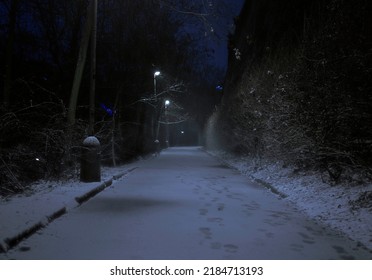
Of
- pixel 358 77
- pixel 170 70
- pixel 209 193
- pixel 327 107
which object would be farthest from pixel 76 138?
pixel 170 70

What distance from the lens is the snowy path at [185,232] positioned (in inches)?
236

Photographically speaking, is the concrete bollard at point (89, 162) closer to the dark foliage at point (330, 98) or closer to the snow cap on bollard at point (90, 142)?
the snow cap on bollard at point (90, 142)

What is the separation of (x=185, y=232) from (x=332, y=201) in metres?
4.36

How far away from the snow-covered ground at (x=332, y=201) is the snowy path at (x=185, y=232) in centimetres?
34

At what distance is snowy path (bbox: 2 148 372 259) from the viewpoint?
599 cm

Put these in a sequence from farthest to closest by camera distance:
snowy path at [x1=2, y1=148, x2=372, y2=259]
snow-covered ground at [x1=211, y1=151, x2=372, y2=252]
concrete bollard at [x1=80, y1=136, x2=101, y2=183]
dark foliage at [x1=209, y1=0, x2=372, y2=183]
Answer: concrete bollard at [x1=80, y1=136, x2=101, y2=183], dark foliage at [x1=209, y1=0, x2=372, y2=183], snow-covered ground at [x1=211, y1=151, x2=372, y2=252], snowy path at [x1=2, y1=148, x2=372, y2=259]

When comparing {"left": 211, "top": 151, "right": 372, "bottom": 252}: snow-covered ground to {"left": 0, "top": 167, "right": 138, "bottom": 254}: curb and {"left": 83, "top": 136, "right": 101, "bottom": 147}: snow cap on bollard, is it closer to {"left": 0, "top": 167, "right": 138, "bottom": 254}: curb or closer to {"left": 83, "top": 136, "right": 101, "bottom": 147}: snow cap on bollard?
{"left": 0, "top": 167, "right": 138, "bottom": 254}: curb

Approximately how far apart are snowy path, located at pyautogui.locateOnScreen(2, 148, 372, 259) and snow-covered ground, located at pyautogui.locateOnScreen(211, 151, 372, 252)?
0.34m

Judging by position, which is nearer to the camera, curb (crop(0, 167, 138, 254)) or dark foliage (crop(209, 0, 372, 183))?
curb (crop(0, 167, 138, 254))

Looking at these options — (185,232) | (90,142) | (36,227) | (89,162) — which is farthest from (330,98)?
(89,162)

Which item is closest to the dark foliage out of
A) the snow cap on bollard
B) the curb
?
the curb

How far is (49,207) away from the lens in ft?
28.8

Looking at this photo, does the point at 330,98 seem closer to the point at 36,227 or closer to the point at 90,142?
the point at 36,227

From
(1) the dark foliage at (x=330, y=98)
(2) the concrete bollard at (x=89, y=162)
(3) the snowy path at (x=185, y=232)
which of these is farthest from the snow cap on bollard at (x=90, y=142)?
(1) the dark foliage at (x=330, y=98)
